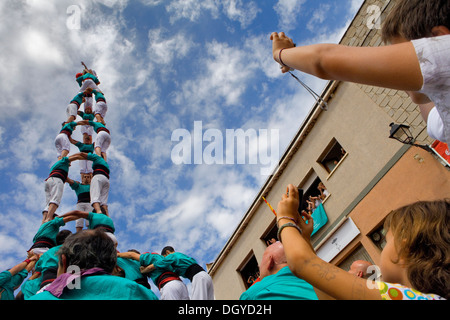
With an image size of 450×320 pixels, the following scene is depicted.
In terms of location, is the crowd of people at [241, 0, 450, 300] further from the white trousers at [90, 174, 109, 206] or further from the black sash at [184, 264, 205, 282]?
the white trousers at [90, 174, 109, 206]

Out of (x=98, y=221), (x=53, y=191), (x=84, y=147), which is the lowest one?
(x=98, y=221)

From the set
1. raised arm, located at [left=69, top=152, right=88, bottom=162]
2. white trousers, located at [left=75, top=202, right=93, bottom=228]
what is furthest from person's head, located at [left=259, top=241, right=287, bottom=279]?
raised arm, located at [left=69, top=152, right=88, bottom=162]

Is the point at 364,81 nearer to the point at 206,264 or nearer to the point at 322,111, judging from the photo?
the point at 322,111

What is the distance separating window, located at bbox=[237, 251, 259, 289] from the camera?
1332cm

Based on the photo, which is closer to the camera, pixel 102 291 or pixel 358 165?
pixel 102 291

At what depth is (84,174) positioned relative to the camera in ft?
21.1

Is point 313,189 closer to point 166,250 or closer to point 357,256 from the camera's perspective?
point 357,256

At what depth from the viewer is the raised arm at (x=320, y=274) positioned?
119cm

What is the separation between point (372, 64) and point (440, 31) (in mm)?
413

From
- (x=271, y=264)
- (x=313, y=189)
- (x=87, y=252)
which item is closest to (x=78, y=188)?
(x=87, y=252)

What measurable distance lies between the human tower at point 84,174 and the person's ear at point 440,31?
364cm

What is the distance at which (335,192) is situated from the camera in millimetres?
9781
